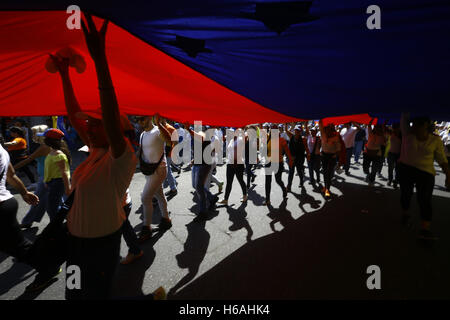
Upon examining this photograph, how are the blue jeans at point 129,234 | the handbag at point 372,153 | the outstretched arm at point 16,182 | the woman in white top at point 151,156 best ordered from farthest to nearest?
the handbag at point 372,153, the woman in white top at point 151,156, the blue jeans at point 129,234, the outstretched arm at point 16,182

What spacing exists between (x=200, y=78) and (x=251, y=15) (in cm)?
134

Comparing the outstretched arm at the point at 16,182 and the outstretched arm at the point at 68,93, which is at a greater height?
the outstretched arm at the point at 68,93

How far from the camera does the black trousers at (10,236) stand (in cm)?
202

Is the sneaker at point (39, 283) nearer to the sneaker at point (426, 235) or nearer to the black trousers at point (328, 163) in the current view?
the sneaker at point (426, 235)

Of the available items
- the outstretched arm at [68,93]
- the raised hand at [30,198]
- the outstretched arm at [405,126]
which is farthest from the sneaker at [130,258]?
the outstretched arm at [405,126]

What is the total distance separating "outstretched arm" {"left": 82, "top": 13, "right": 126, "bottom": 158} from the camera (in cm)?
109

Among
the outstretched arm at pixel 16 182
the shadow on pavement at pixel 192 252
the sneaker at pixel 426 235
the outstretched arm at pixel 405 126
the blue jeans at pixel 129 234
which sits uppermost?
the outstretched arm at pixel 405 126

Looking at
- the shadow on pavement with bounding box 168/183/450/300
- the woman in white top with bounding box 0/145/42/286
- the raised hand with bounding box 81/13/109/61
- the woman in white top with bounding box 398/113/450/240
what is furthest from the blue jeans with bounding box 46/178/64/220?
the woman in white top with bounding box 398/113/450/240

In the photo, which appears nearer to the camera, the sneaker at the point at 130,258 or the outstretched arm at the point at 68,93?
the outstretched arm at the point at 68,93

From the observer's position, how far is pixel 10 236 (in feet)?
6.70

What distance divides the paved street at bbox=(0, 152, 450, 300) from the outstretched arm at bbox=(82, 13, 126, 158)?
82.3 inches

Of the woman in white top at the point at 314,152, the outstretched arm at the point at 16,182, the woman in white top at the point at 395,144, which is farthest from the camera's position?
the woman in white top at the point at 314,152
